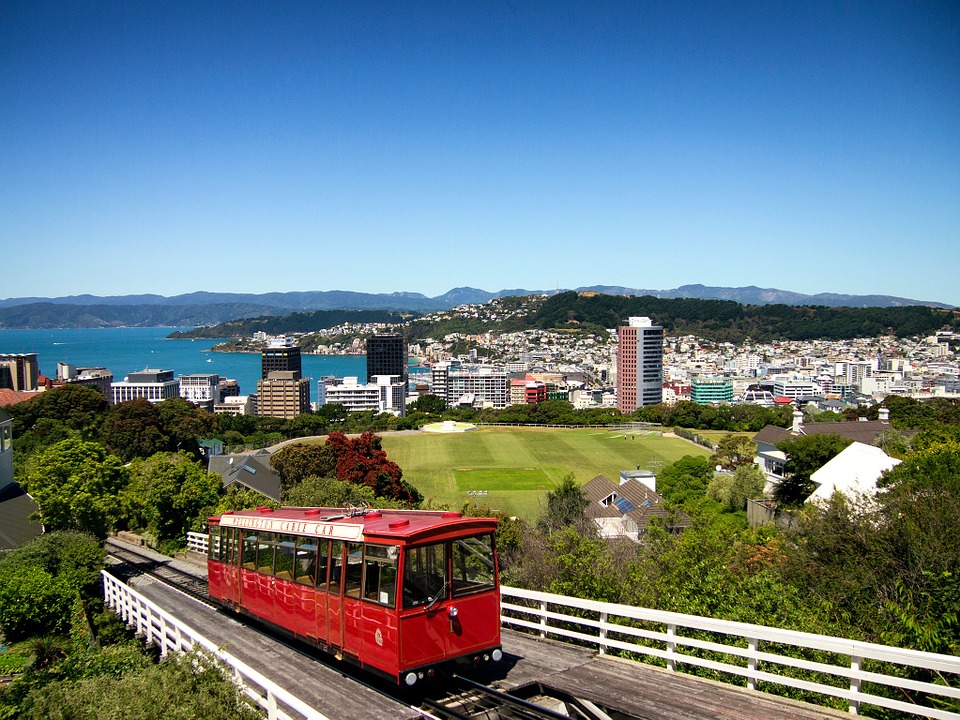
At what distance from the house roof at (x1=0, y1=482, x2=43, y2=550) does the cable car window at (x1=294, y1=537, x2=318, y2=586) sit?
1135 cm

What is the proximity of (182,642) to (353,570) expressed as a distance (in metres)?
2.78

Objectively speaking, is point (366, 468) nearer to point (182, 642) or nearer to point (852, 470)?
point (852, 470)

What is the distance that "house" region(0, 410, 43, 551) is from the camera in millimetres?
19141

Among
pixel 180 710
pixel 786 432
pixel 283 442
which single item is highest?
pixel 180 710

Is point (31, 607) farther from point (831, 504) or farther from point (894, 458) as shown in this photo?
point (894, 458)

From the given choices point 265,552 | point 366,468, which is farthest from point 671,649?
point 366,468

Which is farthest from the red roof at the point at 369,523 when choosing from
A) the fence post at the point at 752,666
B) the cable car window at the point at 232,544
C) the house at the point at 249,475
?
the house at the point at 249,475

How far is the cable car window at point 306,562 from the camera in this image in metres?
8.91

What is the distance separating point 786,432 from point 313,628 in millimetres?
46375

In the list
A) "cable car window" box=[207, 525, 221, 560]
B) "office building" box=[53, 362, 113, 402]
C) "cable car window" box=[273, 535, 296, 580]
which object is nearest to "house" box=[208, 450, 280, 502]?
"cable car window" box=[207, 525, 221, 560]

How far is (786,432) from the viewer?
49.9 m

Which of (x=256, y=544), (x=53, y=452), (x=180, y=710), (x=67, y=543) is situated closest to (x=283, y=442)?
(x=53, y=452)

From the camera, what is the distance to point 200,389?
14912cm

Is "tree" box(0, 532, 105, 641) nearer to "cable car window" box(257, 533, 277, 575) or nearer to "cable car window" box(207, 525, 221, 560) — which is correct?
"cable car window" box(207, 525, 221, 560)
